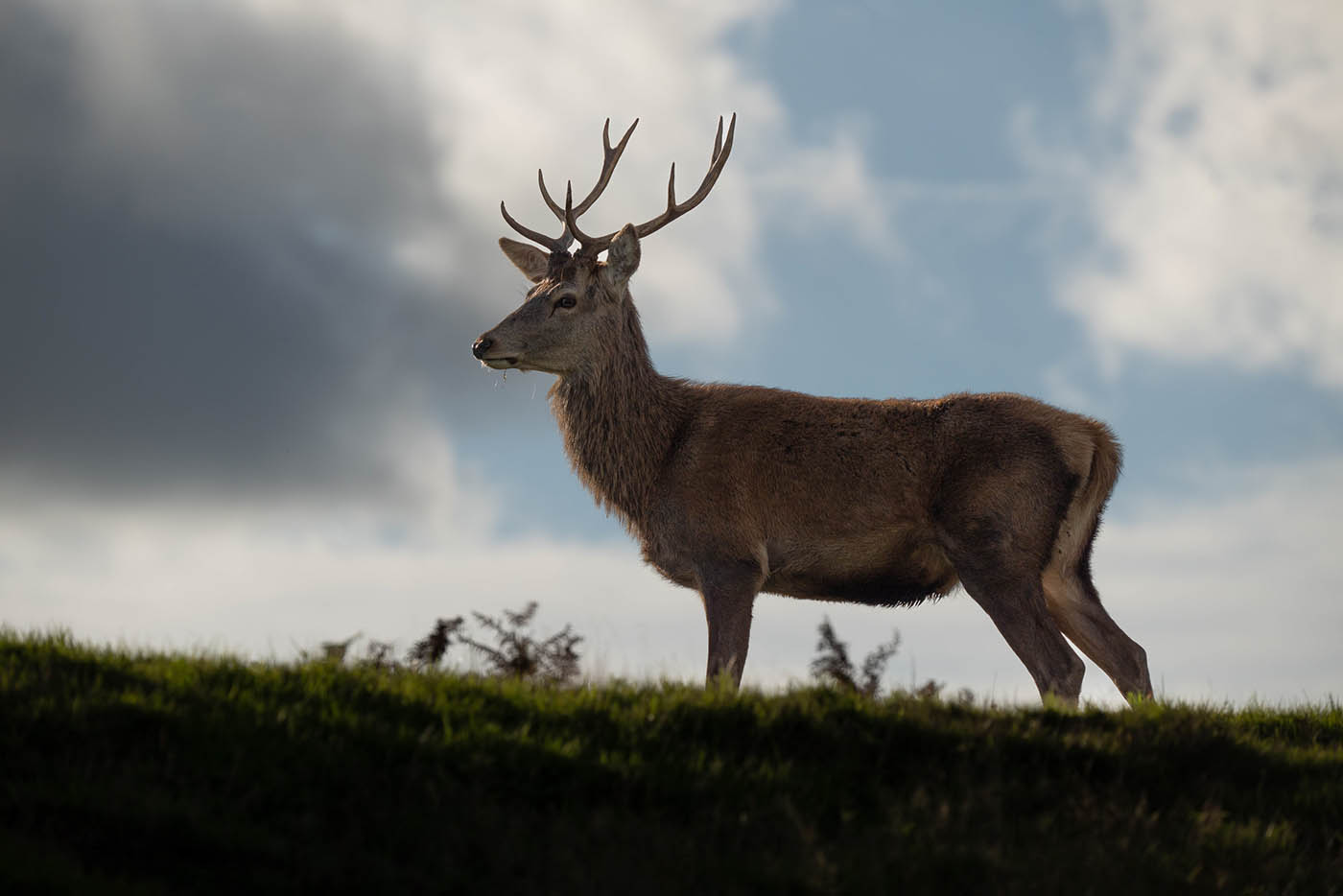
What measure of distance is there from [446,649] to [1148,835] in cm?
447

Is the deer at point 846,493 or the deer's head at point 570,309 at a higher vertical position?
the deer's head at point 570,309

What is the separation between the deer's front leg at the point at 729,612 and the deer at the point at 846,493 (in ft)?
0.03

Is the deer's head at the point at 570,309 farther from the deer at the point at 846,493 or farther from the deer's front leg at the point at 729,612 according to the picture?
the deer's front leg at the point at 729,612

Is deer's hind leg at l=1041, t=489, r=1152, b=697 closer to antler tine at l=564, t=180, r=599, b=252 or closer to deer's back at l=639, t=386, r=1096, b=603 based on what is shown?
deer's back at l=639, t=386, r=1096, b=603

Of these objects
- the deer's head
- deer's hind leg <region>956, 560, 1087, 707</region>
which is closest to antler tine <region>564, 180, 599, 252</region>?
the deer's head

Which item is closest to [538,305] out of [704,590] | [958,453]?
[704,590]

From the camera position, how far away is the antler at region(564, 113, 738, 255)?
10820mm

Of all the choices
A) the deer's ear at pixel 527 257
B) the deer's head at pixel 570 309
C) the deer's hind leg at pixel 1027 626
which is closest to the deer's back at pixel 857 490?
the deer's hind leg at pixel 1027 626

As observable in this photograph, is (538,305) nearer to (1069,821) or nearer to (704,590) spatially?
(704,590)

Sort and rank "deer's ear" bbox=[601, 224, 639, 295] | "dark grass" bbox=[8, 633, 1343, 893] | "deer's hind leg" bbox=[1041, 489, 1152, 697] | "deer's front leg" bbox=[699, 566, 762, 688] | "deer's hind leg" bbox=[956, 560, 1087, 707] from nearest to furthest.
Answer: "dark grass" bbox=[8, 633, 1343, 893] → "deer's front leg" bbox=[699, 566, 762, 688] → "deer's hind leg" bbox=[956, 560, 1087, 707] → "deer's hind leg" bbox=[1041, 489, 1152, 697] → "deer's ear" bbox=[601, 224, 639, 295]

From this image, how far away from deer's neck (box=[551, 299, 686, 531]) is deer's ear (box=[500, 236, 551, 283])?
1180mm

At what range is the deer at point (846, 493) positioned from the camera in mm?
9359

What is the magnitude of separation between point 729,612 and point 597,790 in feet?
10.2

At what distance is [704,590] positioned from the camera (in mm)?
9328
